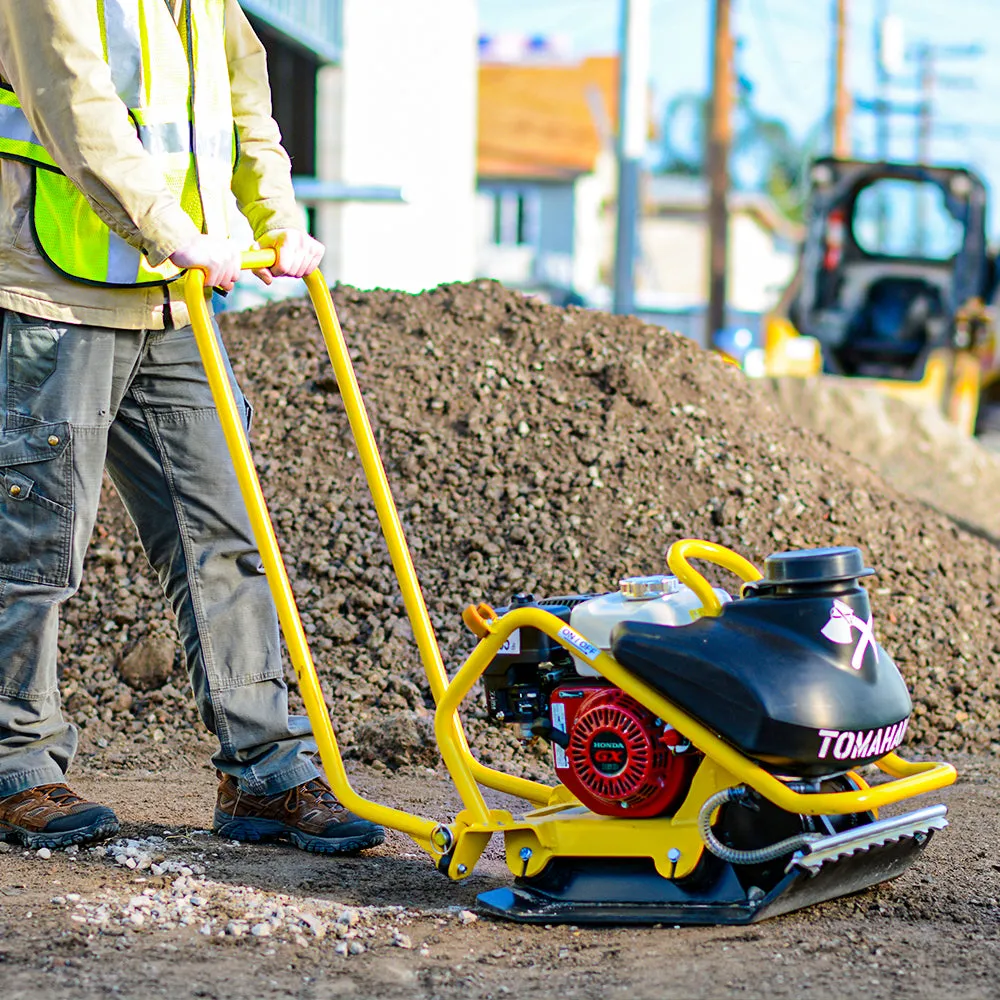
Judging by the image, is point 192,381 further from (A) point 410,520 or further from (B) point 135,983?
(A) point 410,520

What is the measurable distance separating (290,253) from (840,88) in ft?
92.3

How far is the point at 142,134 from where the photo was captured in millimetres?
3104

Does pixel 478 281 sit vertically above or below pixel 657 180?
below

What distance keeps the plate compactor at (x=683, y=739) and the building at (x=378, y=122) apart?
9853 mm

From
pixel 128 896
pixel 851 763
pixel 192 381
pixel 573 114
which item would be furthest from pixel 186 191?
pixel 573 114

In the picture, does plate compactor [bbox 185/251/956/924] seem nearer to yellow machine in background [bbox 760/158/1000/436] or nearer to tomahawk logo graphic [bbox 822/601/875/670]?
tomahawk logo graphic [bbox 822/601/875/670]

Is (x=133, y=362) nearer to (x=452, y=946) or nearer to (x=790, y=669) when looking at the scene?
(x=452, y=946)

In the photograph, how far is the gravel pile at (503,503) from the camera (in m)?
4.78

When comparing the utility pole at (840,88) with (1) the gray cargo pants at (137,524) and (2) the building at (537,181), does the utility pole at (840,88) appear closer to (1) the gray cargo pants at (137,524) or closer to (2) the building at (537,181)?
(2) the building at (537,181)

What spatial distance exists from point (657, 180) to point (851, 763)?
6050 cm

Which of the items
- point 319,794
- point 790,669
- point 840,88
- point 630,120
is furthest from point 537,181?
point 790,669

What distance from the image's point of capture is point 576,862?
293 cm

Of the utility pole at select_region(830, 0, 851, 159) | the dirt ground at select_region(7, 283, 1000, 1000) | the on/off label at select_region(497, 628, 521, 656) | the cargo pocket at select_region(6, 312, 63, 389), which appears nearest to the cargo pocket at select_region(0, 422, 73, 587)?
the cargo pocket at select_region(6, 312, 63, 389)

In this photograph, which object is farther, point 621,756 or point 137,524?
point 137,524
